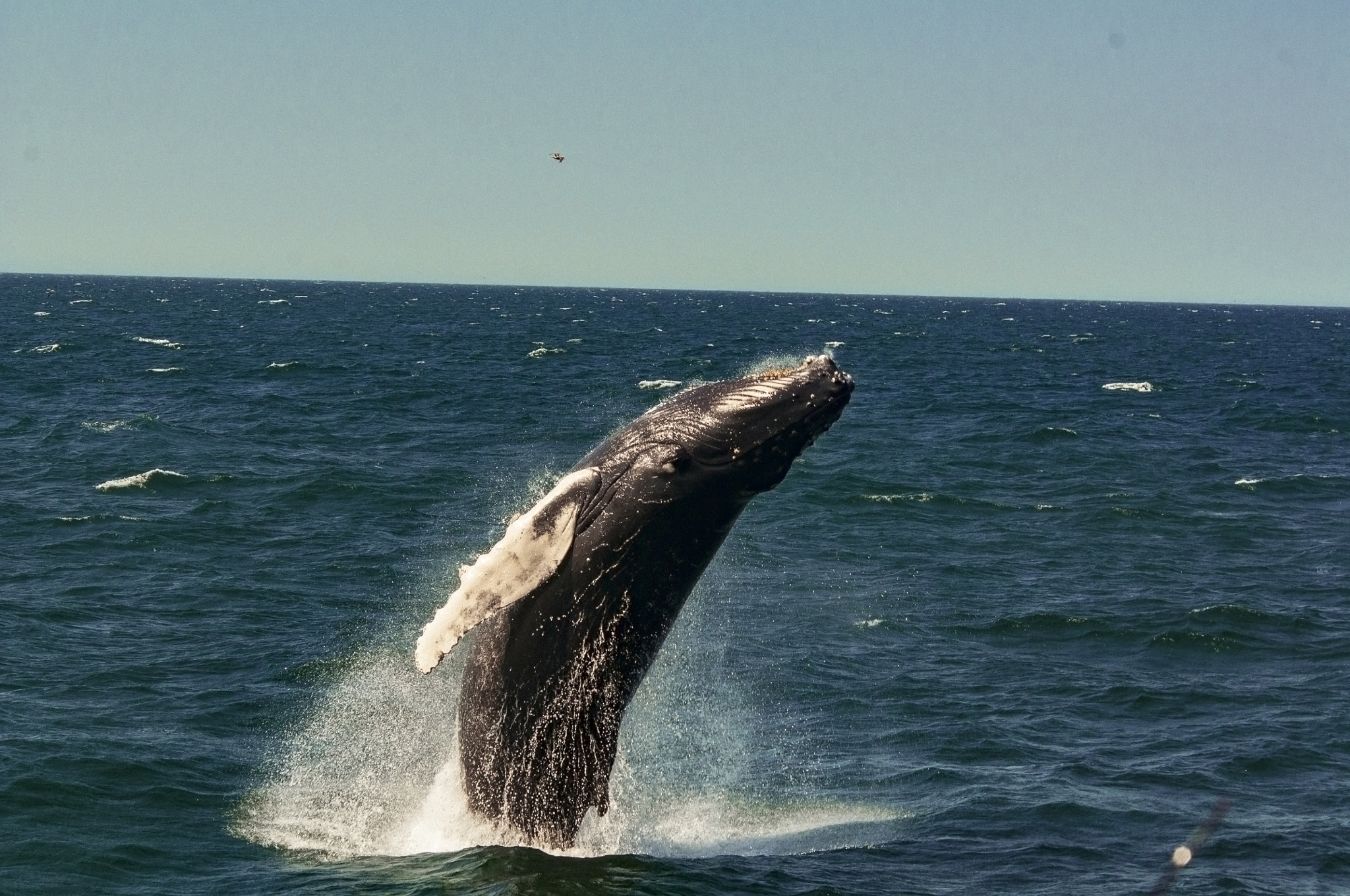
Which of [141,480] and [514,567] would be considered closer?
[514,567]

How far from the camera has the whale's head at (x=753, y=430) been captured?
1102cm

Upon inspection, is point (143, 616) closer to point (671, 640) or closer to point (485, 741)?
point (671, 640)

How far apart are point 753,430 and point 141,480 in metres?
26.3

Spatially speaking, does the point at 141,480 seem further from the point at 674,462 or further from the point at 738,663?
the point at 674,462

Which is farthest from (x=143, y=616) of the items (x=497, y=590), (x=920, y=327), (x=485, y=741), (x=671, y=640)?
(x=920, y=327)

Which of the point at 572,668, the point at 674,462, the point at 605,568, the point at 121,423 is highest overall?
the point at 674,462

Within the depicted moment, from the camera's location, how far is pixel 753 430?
11.1 m

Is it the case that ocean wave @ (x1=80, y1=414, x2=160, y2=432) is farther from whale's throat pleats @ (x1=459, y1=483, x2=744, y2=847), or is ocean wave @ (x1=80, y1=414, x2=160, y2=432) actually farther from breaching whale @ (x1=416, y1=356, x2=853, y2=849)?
breaching whale @ (x1=416, y1=356, x2=853, y2=849)

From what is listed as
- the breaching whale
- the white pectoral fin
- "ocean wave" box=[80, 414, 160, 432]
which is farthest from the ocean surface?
the white pectoral fin

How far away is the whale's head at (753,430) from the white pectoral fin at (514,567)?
71cm

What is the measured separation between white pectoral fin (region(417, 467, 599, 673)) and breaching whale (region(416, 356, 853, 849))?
0.03 feet

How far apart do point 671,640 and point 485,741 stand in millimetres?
10004

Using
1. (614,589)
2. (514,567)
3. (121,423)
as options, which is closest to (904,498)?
(121,423)

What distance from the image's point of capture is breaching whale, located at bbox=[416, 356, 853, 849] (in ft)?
35.9
